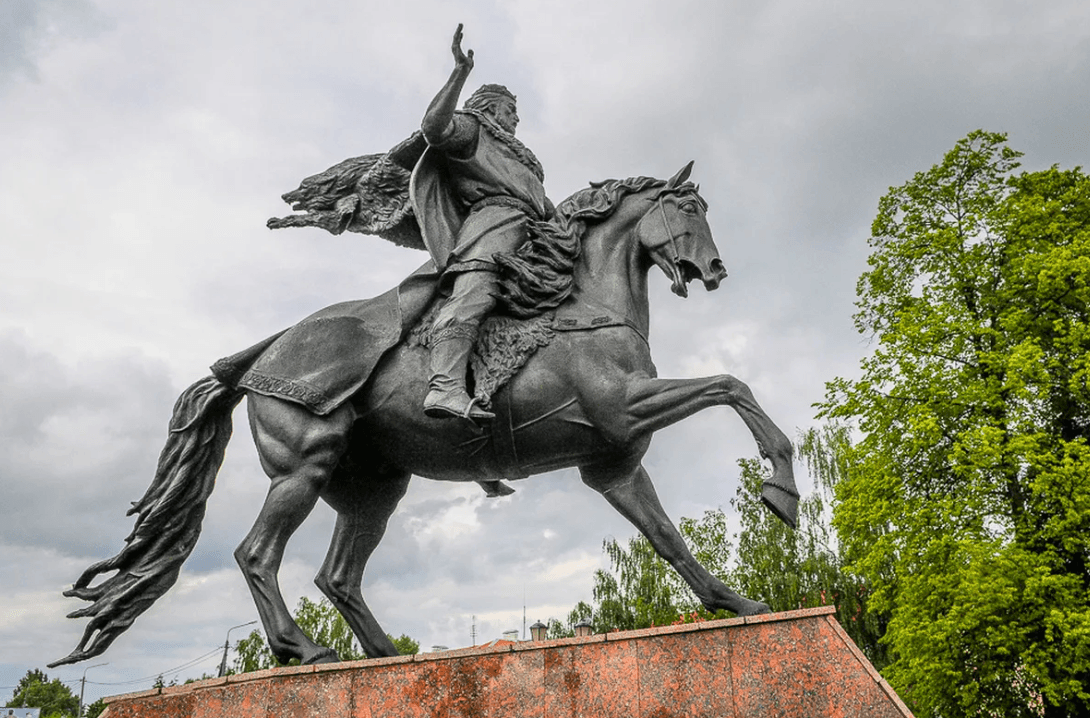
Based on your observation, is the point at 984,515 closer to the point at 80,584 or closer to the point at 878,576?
the point at 878,576

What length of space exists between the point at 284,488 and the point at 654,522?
2.39 meters

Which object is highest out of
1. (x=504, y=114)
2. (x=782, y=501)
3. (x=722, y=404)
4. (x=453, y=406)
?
(x=504, y=114)

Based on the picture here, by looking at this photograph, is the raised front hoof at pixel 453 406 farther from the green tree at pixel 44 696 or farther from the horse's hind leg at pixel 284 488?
the green tree at pixel 44 696

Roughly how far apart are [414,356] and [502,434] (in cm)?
82

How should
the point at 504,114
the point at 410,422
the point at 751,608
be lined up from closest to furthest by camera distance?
the point at 751,608 < the point at 410,422 < the point at 504,114

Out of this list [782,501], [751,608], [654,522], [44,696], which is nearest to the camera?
[782,501]

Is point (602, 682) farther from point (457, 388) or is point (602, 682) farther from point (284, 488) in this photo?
point (284, 488)

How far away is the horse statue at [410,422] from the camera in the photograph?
6.00 m

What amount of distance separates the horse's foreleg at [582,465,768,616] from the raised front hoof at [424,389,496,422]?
89cm

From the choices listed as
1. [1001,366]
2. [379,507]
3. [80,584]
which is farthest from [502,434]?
[1001,366]

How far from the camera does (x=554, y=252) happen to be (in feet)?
21.3

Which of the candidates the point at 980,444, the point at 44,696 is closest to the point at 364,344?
the point at 980,444

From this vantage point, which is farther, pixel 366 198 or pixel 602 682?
pixel 366 198

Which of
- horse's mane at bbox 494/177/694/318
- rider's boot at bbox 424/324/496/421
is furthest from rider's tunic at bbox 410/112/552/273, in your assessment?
rider's boot at bbox 424/324/496/421
